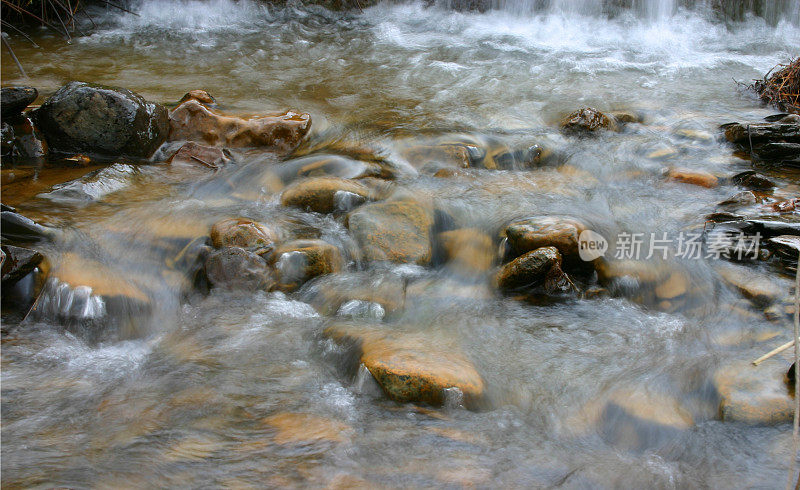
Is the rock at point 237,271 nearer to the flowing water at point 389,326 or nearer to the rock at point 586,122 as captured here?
the flowing water at point 389,326

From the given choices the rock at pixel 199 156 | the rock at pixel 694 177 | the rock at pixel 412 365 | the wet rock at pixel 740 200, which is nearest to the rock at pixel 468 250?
the rock at pixel 412 365

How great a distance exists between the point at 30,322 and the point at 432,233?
2803mm

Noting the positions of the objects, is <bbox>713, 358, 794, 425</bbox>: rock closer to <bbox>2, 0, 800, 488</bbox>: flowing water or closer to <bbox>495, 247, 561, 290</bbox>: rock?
<bbox>2, 0, 800, 488</bbox>: flowing water

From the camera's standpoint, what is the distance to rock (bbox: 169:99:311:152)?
5.86 meters

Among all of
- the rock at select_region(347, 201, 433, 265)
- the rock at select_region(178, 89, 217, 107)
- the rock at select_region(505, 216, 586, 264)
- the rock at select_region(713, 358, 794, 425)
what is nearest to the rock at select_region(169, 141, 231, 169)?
the rock at select_region(178, 89, 217, 107)

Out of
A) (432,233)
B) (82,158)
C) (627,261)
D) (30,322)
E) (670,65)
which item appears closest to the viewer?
(30,322)

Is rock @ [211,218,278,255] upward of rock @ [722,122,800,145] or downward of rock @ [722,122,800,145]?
downward

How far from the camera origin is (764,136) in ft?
19.4

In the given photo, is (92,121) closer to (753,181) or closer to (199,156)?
(199,156)

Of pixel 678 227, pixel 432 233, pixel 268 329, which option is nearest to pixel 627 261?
pixel 678 227

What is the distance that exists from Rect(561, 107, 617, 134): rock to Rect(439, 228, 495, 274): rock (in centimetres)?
250

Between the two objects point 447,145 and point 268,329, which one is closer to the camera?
point 268,329

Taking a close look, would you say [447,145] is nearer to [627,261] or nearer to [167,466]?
[627,261]

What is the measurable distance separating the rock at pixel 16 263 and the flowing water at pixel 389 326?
0.69 ft
